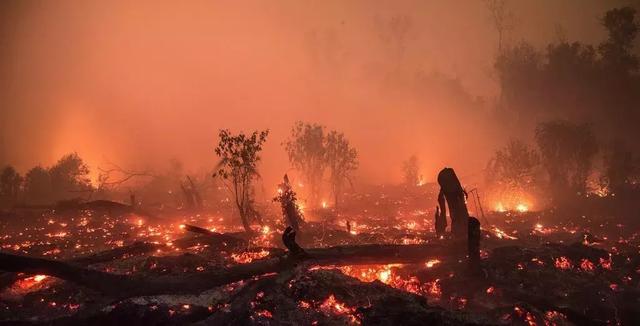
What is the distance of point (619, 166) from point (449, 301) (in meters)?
43.9

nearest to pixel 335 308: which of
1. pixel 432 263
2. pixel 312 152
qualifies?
pixel 432 263

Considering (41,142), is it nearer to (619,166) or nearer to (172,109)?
(172,109)

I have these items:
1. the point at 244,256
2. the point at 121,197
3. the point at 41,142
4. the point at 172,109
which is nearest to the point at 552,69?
the point at 244,256

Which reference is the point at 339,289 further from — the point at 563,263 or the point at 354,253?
the point at 563,263

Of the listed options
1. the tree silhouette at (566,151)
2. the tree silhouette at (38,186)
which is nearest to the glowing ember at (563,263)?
the tree silhouette at (566,151)

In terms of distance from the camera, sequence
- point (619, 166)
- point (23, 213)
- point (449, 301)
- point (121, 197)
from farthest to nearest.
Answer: point (121, 197) → point (619, 166) → point (23, 213) → point (449, 301)

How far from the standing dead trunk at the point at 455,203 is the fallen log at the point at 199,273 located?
4002 millimetres

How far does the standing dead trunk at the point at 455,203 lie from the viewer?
19062 millimetres

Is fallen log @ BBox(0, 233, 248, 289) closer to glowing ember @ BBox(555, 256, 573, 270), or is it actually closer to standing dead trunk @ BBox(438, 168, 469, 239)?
standing dead trunk @ BBox(438, 168, 469, 239)

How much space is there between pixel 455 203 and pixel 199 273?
13312 millimetres

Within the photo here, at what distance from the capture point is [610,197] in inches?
1609

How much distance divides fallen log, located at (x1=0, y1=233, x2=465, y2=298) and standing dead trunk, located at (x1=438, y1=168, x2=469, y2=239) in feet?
13.1

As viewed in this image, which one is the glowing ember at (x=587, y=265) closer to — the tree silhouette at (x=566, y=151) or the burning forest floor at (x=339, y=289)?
the burning forest floor at (x=339, y=289)

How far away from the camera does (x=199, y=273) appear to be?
497 inches
